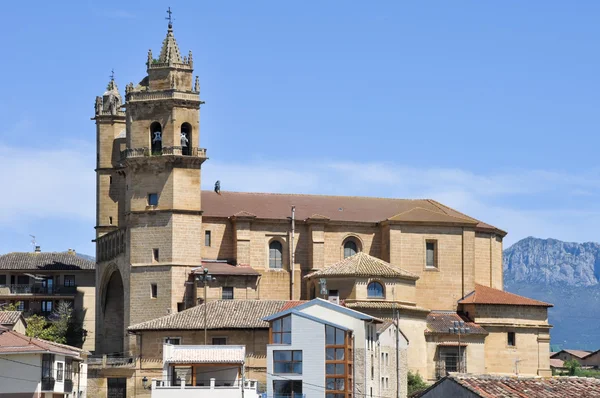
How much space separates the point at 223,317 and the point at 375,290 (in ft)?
38.3

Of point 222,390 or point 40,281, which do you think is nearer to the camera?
point 222,390

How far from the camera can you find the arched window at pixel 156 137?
91125 millimetres

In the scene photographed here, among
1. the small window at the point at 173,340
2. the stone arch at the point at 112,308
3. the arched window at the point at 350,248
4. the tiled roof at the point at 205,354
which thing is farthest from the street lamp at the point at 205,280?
the arched window at the point at 350,248

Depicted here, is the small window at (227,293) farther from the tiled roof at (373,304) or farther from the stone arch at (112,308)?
the stone arch at (112,308)

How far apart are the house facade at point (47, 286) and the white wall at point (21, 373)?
4376 cm

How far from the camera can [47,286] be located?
366ft

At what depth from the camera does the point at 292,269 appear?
94812mm

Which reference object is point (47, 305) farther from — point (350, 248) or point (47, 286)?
point (350, 248)

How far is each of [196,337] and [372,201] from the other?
2494 centimetres

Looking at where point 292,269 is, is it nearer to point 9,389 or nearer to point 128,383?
point 128,383

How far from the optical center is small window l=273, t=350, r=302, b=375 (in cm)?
7088

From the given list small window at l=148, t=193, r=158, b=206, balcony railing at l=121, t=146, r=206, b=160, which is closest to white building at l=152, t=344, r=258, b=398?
small window at l=148, t=193, r=158, b=206

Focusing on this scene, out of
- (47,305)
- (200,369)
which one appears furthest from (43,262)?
(200,369)

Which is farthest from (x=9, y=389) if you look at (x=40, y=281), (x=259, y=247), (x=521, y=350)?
(x=40, y=281)
